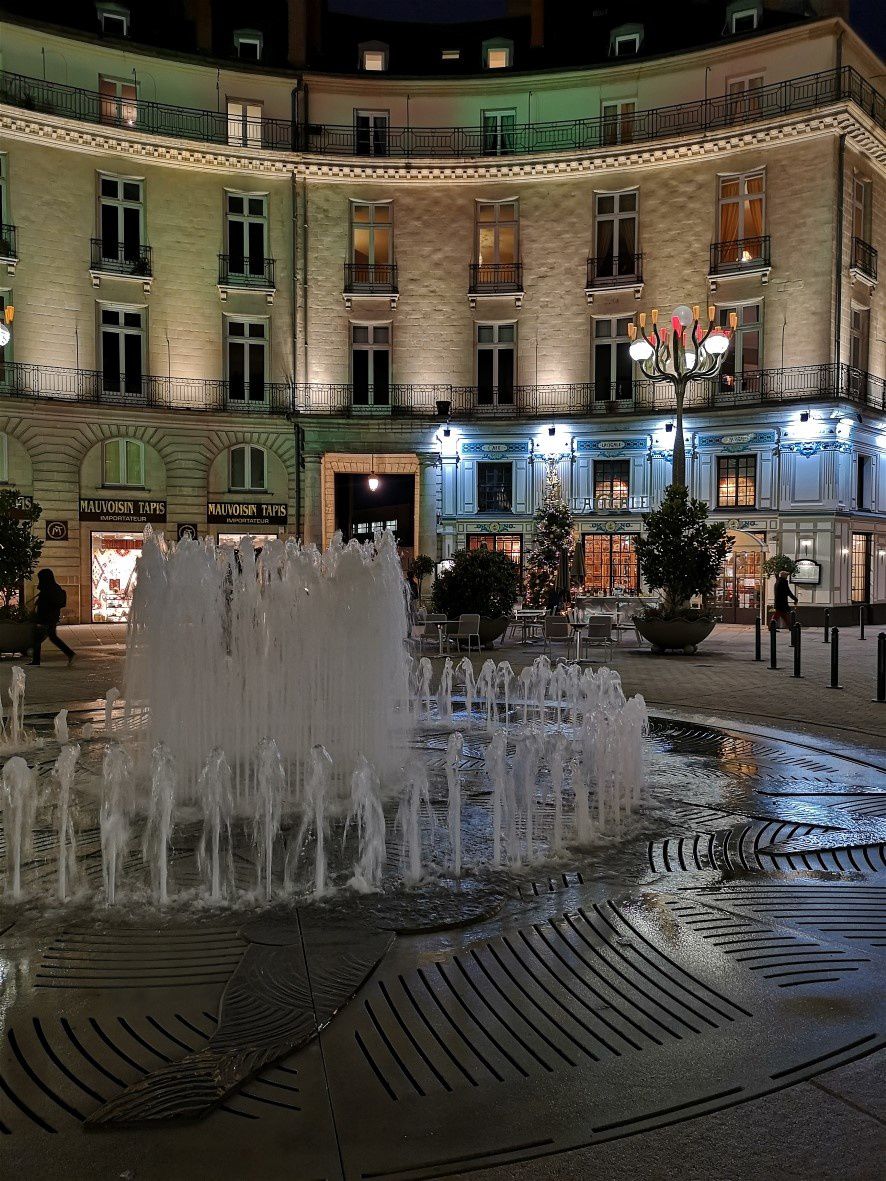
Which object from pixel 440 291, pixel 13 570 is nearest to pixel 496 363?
pixel 440 291

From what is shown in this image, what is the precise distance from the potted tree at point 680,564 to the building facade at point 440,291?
11.2 m

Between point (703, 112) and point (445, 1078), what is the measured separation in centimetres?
3604

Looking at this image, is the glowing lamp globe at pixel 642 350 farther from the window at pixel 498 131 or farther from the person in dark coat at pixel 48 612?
the window at pixel 498 131

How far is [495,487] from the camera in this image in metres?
35.8

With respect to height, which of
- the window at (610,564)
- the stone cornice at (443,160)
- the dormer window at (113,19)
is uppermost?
the dormer window at (113,19)

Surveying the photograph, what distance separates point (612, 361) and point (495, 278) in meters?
5.32

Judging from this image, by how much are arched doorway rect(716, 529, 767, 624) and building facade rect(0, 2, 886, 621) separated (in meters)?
0.12

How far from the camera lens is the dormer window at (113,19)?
33688 mm

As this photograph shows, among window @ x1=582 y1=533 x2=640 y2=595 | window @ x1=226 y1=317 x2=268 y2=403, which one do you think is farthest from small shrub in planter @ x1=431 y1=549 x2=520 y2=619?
window @ x1=226 y1=317 x2=268 y2=403

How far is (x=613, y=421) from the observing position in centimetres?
3453

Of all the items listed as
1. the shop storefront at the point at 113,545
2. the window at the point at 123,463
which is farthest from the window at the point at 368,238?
the shop storefront at the point at 113,545

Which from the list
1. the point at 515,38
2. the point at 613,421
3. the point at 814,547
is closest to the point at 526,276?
the point at 613,421

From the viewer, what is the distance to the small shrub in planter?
70.9 ft

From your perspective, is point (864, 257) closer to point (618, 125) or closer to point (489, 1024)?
point (618, 125)
